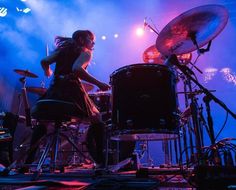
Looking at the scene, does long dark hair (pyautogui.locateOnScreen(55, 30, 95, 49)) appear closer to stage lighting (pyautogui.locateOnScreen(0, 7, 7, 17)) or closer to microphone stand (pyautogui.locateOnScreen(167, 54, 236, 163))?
microphone stand (pyautogui.locateOnScreen(167, 54, 236, 163))

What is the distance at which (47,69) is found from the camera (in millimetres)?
2637

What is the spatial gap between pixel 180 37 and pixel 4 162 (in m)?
3.19

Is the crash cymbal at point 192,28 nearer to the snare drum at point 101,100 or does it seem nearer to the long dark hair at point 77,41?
the long dark hair at point 77,41

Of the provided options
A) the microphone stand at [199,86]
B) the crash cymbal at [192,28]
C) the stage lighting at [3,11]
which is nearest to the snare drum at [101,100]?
the crash cymbal at [192,28]

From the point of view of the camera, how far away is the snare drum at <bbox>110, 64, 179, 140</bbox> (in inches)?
89.7

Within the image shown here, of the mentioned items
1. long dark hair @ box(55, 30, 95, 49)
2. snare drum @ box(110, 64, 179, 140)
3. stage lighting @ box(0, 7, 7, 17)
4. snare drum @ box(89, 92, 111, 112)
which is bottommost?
snare drum @ box(110, 64, 179, 140)

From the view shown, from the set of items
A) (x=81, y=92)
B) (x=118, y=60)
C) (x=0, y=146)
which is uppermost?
(x=118, y=60)

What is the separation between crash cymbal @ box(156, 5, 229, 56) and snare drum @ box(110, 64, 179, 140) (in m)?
0.34

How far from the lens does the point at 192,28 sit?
8.18ft

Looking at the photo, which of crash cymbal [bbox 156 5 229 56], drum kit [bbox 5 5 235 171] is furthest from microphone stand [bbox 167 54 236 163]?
crash cymbal [bbox 156 5 229 56]

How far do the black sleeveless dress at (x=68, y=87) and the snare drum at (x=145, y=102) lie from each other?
12.0 inches

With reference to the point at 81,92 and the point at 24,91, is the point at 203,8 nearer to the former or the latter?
the point at 81,92

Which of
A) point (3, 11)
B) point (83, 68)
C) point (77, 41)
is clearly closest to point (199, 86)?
point (83, 68)

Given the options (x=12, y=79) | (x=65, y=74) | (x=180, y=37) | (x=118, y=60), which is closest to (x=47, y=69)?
(x=65, y=74)
